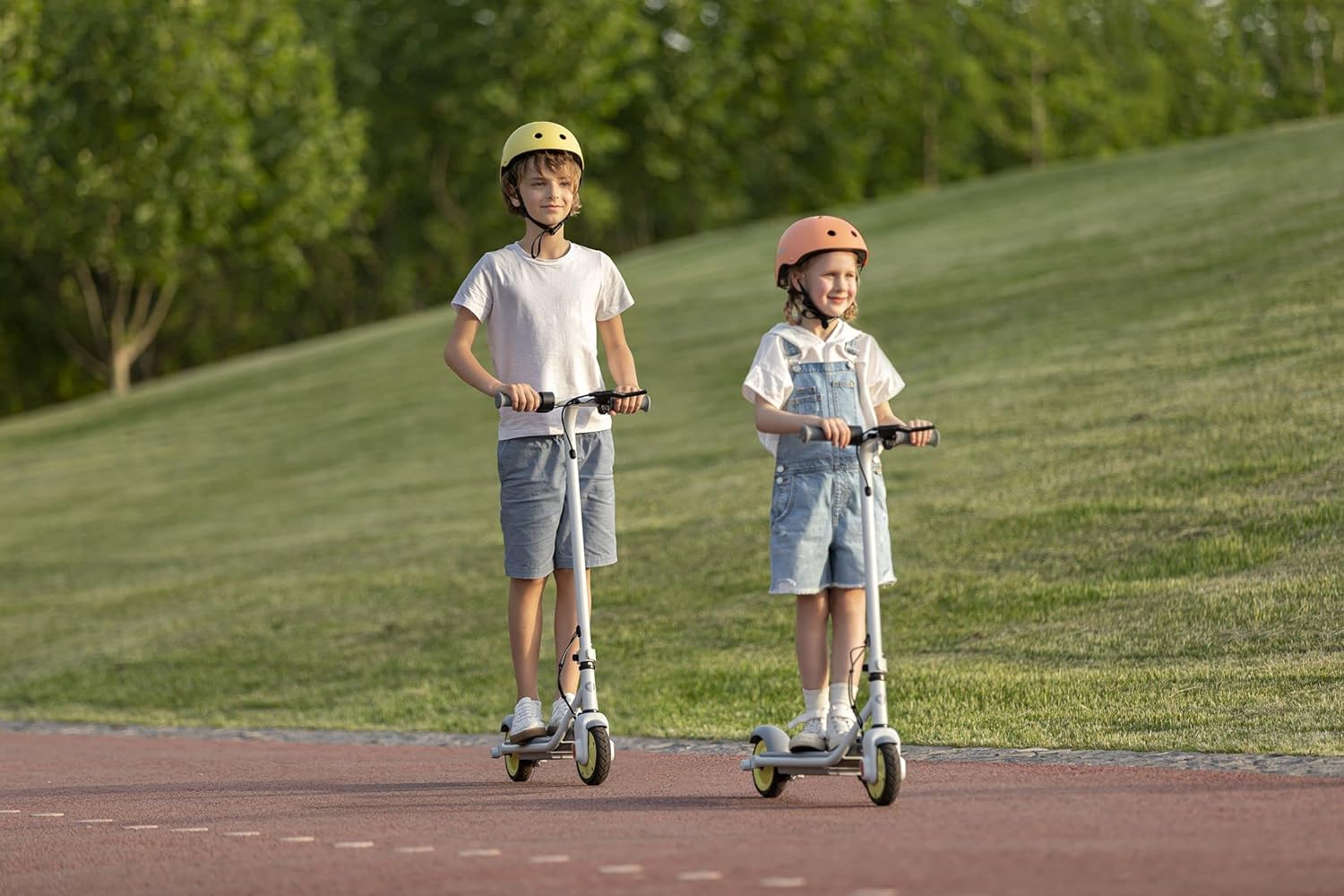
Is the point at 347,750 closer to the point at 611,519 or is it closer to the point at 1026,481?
the point at 611,519

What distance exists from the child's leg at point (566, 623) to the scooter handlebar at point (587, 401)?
0.78 meters

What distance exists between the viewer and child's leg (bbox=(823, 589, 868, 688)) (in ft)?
23.3

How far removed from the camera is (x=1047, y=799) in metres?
6.71

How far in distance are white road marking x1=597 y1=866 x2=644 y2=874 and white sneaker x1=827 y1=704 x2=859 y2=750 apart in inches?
60.3

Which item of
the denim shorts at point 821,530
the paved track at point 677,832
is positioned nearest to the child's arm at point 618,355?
the denim shorts at point 821,530

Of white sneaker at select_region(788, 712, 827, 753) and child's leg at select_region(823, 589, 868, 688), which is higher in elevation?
child's leg at select_region(823, 589, 868, 688)

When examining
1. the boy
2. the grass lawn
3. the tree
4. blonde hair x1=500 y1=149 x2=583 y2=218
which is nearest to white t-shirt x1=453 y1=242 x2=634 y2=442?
the boy

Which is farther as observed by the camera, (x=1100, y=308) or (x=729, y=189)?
(x=729, y=189)

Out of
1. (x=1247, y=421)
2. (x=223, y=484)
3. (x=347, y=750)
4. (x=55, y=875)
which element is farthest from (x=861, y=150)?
(x=55, y=875)

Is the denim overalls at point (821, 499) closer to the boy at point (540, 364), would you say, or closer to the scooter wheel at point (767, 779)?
the scooter wheel at point (767, 779)

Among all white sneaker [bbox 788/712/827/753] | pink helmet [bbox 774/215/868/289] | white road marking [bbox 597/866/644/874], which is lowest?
white road marking [bbox 597/866/644/874]

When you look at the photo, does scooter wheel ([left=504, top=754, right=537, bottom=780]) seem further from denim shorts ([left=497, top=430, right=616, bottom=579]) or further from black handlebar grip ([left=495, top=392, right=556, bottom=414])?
black handlebar grip ([left=495, top=392, right=556, bottom=414])

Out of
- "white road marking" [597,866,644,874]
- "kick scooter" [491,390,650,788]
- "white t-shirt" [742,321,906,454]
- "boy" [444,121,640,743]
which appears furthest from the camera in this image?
"boy" [444,121,640,743]

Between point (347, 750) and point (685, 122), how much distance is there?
57633 mm
